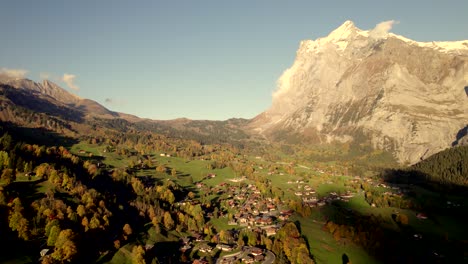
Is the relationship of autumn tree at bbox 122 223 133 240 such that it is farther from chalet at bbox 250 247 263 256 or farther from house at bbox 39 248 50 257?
chalet at bbox 250 247 263 256

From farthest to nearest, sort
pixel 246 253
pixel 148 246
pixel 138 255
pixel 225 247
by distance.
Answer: pixel 225 247 < pixel 148 246 < pixel 246 253 < pixel 138 255

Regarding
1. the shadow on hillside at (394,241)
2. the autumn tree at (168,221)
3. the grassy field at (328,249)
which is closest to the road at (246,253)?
the grassy field at (328,249)

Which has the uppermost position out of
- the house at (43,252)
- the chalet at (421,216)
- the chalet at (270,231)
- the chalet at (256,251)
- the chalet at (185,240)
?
the house at (43,252)

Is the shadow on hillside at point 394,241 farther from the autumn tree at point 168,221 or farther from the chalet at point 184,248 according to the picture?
the autumn tree at point 168,221

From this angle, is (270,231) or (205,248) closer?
(205,248)

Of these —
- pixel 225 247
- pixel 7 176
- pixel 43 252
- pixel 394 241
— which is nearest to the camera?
pixel 43 252

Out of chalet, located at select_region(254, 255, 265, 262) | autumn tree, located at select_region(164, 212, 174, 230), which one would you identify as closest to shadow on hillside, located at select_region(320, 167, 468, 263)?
chalet, located at select_region(254, 255, 265, 262)

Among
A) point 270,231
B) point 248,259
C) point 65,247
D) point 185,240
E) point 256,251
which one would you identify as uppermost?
point 65,247

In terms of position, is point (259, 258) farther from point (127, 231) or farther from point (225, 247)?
point (127, 231)

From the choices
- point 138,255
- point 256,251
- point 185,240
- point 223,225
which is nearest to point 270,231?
point 256,251

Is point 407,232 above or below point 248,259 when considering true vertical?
above

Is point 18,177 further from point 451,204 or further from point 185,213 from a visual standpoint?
point 451,204

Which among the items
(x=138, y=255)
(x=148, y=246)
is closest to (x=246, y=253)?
(x=148, y=246)
